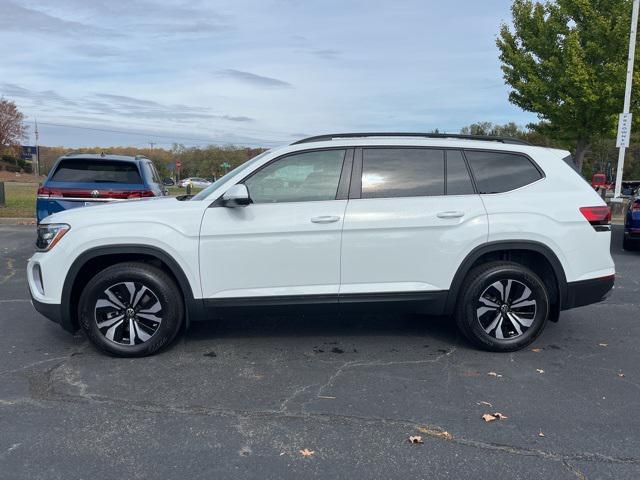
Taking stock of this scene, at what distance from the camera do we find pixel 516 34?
20.0 metres

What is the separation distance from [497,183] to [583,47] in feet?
55.9

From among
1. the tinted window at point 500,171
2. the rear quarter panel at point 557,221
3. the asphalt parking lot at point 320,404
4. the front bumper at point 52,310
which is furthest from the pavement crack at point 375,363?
the front bumper at point 52,310

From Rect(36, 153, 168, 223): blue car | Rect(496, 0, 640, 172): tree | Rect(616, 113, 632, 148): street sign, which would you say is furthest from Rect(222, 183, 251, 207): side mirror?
Rect(496, 0, 640, 172): tree

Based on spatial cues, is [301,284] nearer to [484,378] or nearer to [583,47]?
[484,378]

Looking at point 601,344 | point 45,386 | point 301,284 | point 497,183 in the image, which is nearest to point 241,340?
point 301,284

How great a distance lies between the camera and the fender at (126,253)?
4172 mm

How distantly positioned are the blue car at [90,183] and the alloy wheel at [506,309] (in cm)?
571

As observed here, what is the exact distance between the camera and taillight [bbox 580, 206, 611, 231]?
4.50 metres

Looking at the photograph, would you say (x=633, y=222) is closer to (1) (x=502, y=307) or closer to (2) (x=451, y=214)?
(1) (x=502, y=307)

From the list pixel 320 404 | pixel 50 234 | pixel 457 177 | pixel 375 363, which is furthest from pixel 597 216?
pixel 50 234

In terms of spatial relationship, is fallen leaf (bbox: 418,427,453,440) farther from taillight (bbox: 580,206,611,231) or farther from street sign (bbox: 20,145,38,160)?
street sign (bbox: 20,145,38,160)

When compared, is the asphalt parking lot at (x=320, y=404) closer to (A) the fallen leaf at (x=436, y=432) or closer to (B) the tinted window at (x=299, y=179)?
(A) the fallen leaf at (x=436, y=432)

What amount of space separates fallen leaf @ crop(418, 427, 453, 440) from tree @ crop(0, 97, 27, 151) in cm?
8002

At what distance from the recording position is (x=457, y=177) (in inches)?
179
